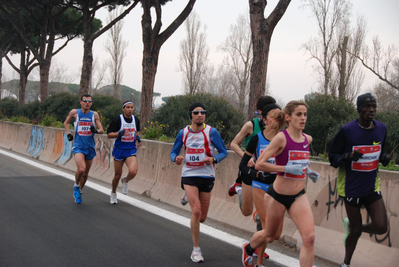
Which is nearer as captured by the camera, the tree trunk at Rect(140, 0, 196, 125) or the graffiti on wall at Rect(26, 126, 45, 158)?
the graffiti on wall at Rect(26, 126, 45, 158)

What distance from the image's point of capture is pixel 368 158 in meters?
5.11

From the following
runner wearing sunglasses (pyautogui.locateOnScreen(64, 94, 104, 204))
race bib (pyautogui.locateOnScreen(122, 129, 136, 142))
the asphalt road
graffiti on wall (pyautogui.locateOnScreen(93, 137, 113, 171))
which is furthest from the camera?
graffiti on wall (pyautogui.locateOnScreen(93, 137, 113, 171))

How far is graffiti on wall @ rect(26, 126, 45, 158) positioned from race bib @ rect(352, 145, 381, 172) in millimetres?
13510

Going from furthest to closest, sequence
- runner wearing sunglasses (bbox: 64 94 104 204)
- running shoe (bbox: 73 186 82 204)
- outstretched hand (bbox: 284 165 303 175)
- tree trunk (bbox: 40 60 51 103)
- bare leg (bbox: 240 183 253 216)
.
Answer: tree trunk (bbox: 40 60 51 103) < runner wearing sunglasses (bbox: 64 94 104 204) < running shoe (bbox: 73 186 82 204) < bare leg (bbox: 240 183 253 216) < outstretched hand (bbox: 284 165 303 175)

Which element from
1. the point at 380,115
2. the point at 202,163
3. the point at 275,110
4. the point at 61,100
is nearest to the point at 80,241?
the point at 202,163

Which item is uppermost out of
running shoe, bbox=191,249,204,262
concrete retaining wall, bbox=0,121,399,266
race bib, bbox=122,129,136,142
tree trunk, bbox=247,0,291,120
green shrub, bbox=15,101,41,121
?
tree trunk, bbox=247,0,291,120

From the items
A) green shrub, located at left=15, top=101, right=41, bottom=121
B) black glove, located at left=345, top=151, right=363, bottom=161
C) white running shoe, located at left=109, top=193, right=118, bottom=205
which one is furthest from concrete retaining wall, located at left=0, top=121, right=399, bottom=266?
green shrub, located at left=15, top=101, right=41, bottom=121

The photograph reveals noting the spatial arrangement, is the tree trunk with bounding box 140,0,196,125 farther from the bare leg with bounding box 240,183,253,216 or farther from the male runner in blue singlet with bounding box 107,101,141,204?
the bare leg with bounding box 240,183,253,216

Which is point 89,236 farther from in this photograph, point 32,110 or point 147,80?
point 32,110

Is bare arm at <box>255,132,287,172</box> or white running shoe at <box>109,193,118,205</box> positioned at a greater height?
bare arm at <box>255,132,287,172</box>

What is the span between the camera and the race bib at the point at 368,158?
5113 mm

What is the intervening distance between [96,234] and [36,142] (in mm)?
11394

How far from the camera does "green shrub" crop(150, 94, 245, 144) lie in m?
16.6

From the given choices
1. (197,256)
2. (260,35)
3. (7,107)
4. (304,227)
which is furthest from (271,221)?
(7,107)
